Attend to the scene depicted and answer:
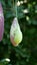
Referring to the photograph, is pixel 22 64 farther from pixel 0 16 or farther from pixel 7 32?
pixel 0 16

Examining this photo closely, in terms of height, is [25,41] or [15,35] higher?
[15,35]

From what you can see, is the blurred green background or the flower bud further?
the blurred green background

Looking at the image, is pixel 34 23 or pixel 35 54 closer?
pixel 34 23

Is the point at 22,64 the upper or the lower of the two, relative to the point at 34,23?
lower

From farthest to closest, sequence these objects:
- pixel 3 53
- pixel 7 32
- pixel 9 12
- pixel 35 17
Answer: pixel 35 17, pixel 3 53, pixel 7 32, pixel 9 12

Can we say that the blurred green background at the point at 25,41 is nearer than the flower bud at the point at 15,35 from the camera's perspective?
No

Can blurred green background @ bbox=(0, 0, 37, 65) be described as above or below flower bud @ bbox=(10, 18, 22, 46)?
below

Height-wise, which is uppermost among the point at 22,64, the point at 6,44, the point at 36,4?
the point at 36,4

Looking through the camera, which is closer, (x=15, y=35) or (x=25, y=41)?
(x=15, y=35)

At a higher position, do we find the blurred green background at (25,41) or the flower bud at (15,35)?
the flower bud at (15,35)

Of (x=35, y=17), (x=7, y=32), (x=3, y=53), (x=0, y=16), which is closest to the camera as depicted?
(x=0, y=16)

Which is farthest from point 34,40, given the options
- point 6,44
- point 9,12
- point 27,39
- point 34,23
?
point 9,12
